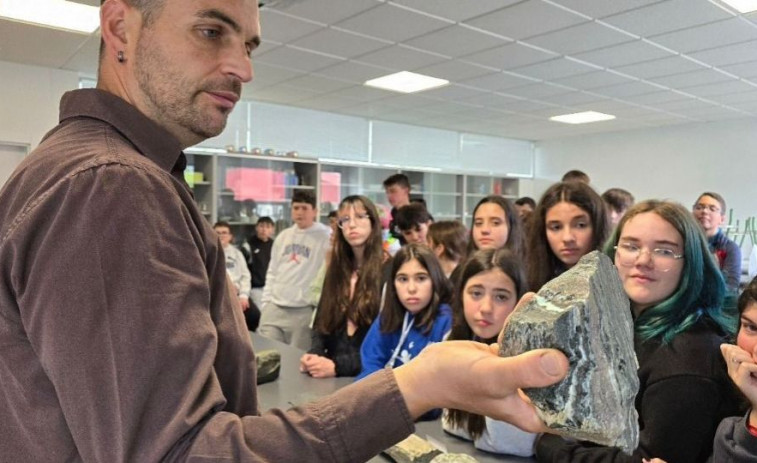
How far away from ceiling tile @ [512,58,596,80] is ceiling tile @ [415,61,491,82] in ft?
1.14

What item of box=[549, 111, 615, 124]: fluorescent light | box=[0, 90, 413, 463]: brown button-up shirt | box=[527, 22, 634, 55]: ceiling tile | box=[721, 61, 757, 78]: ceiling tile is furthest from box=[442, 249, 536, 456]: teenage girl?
box=[549, 111, 615, 124]: fluorescent light

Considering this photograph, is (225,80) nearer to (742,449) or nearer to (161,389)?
(161,389)

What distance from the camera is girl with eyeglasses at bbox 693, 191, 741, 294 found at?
12.9ft

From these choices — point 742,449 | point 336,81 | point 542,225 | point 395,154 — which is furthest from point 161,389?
point 395,154

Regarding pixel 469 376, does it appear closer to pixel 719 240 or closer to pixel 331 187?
pixel 719 240

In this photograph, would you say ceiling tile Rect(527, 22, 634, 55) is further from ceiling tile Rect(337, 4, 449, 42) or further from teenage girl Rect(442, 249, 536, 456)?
teenage girl Rect(442, 249, 536, 456)

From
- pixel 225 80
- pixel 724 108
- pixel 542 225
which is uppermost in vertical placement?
pixel 724 108

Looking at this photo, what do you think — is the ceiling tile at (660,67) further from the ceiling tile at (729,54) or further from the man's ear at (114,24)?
the man's ear at (114,24)

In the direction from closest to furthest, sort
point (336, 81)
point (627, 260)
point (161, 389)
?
point (161, 389) → point (627, 260) → point (336, 81)

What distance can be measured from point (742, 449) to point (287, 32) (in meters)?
3.66

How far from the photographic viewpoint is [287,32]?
3.94 metres

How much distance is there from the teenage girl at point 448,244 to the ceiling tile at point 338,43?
174 centimetres

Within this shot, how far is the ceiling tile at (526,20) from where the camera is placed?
3.46 m

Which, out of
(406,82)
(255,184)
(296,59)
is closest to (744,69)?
(406,82)
